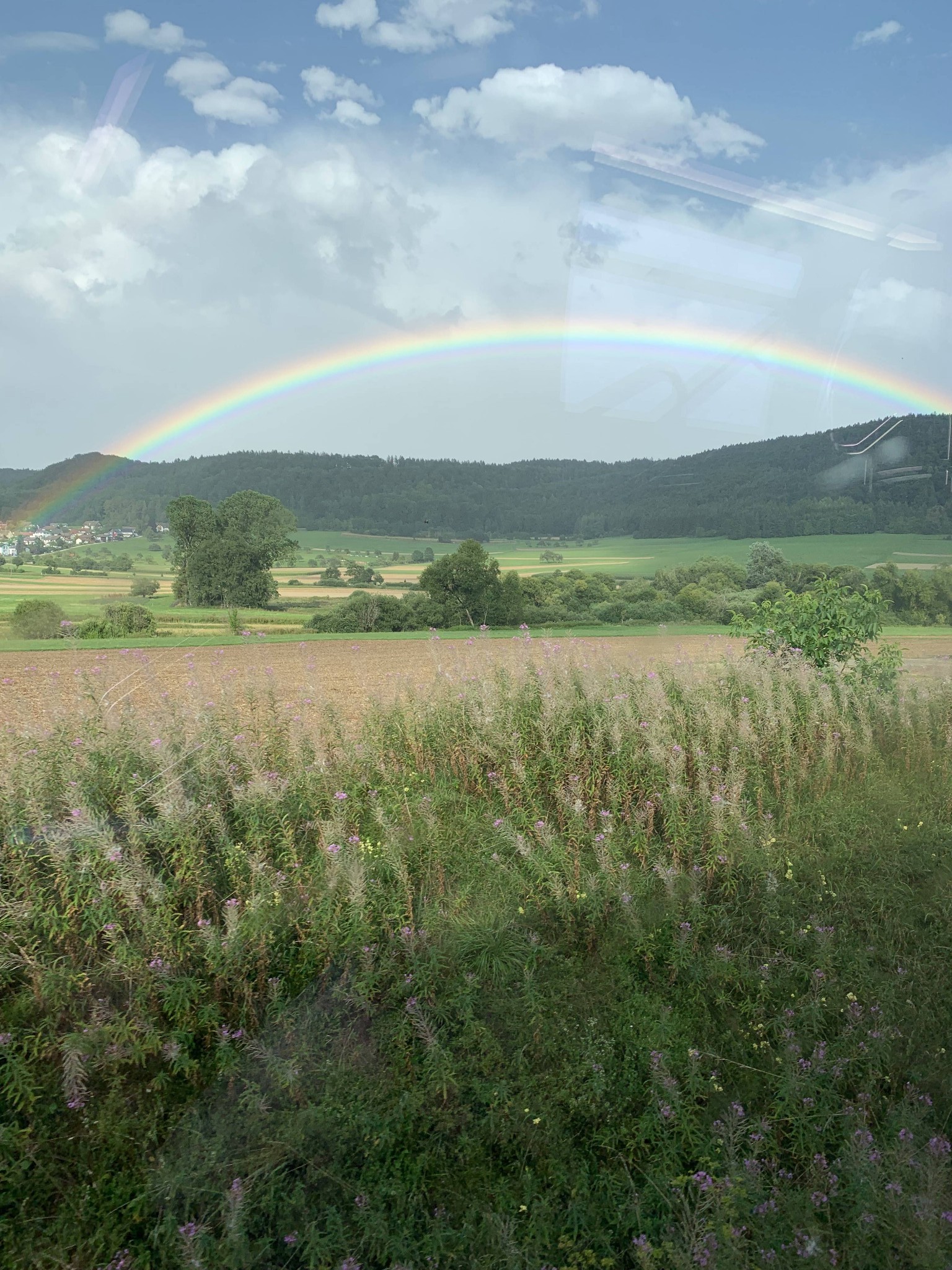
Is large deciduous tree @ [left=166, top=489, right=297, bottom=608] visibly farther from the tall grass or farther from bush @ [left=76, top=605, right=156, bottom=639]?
the tall grass

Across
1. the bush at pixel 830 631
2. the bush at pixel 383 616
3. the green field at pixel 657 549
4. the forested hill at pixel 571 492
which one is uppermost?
the forested hill at pixel 571 492

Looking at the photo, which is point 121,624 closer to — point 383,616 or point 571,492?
point 383,616

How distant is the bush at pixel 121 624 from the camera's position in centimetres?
2928

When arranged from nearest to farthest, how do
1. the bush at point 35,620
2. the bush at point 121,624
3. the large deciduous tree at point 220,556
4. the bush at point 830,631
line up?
the bush at point 830,631 → the bush at point 35,620 → the bush at point 121,624 → the large deciduous tree at point 220,556

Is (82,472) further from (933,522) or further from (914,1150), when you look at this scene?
(914,1150)

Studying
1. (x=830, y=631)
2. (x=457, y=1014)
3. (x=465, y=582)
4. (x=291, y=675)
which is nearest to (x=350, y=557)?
(x=465, y=582)

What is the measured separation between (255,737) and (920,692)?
697 cm

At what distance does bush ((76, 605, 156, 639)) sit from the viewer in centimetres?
2928

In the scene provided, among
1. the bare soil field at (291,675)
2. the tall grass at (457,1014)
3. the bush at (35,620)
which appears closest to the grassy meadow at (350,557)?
the bush at (35,620)

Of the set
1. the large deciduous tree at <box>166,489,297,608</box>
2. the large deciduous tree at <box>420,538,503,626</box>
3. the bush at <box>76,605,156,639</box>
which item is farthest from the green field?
the bush at <box>76,605,156,639</box>

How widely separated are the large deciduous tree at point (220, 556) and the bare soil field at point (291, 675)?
642 inches

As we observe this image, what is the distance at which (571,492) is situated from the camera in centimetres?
4178

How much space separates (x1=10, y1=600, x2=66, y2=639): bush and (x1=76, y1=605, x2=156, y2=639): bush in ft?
3.70

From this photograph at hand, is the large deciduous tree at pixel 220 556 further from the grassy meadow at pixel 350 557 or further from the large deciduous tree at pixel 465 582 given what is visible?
the large deciduous tree at pixel 465 582
